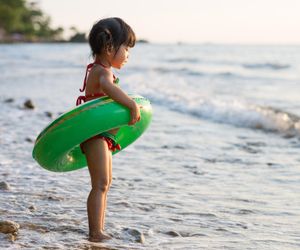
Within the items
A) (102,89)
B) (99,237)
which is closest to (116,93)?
(102,89)

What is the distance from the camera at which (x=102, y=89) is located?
3.55 m

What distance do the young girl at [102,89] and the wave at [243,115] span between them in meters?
4.70

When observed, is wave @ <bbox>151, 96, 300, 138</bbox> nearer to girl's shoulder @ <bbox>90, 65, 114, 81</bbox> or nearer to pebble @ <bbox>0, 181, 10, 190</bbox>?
pebble @ <bbox>0, 181, 10, 190</bbox>

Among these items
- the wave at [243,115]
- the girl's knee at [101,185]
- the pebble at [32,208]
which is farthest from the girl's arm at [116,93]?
the wave at [243,115]

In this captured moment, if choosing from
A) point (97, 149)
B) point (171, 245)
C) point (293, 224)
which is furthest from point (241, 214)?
point (97, 149)

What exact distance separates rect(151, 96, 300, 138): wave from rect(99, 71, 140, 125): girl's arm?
4.67m

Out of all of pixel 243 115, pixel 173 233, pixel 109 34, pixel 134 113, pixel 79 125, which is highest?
pixel 109 34

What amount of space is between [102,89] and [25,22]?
11519 cm

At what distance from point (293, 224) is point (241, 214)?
372 mm

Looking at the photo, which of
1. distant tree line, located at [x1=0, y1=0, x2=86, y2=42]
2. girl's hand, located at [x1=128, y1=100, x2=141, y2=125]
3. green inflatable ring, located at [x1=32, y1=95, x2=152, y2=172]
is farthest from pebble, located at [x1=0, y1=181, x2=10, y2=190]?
distant tree line, located at [x1=0, y1=0, x2=86, y2=42]

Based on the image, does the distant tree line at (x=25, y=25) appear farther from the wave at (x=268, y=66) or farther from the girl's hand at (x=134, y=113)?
the girl's hand at (x=134, y=113)

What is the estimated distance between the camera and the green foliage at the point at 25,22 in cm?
9706

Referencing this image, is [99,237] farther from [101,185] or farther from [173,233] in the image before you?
[173,233]

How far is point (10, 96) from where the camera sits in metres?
12.5
